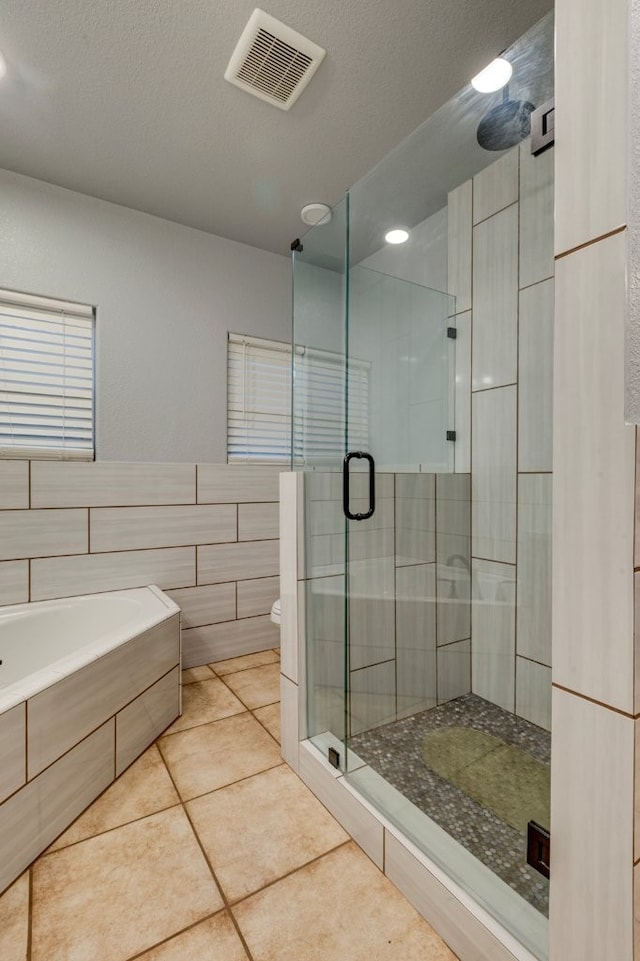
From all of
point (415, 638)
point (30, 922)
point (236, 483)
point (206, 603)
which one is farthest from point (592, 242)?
point (206, 603)

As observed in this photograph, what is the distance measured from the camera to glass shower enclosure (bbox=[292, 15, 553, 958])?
1.32 metres

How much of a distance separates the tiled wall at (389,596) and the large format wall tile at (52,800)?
768 mm

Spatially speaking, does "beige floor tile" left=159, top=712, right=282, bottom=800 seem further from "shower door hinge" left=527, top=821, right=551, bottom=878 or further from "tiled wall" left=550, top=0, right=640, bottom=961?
"tiled wall" left=550, top=0, right=640, bottom=961

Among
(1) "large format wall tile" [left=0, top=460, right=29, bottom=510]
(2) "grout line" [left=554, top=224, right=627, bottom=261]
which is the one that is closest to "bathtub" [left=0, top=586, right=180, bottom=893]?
(1) "large format wall tile" [left=0, top=460, right=29, bottom=510]

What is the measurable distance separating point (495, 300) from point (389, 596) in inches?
49.5

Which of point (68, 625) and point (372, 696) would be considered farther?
point (68, 625)

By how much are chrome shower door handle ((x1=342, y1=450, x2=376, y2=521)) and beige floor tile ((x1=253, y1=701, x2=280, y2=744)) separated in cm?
106

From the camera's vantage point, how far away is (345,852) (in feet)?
4.28

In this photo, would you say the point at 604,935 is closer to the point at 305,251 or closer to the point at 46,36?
the point at 305,251

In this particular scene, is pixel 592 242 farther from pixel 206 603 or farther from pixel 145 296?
pixel 206 603

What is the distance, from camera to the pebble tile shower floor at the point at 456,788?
996 mm

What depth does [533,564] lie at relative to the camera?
138 centimetres

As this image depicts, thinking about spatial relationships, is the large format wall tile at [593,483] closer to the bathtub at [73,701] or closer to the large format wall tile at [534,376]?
the large format wall tile at [534,376]

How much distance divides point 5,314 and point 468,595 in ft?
8.58
